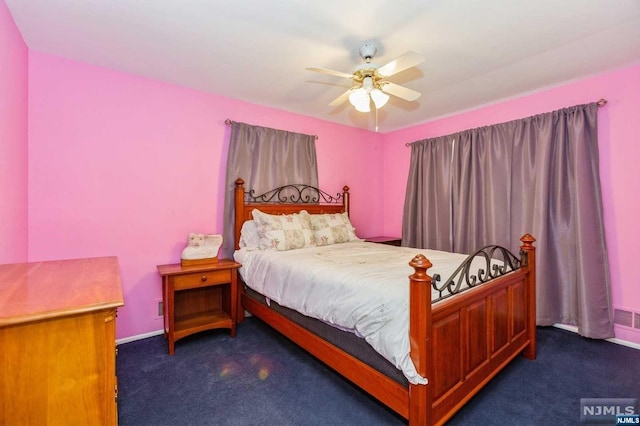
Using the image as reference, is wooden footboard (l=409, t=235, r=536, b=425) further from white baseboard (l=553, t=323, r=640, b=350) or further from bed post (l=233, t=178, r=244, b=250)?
bed post (l=233, t=178, r=244, b=250)

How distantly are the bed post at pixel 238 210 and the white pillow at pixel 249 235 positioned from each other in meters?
0.05

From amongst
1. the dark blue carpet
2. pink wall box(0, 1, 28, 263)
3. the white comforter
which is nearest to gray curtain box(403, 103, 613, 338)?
the dark blue carpet

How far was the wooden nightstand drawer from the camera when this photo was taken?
2.61 metres

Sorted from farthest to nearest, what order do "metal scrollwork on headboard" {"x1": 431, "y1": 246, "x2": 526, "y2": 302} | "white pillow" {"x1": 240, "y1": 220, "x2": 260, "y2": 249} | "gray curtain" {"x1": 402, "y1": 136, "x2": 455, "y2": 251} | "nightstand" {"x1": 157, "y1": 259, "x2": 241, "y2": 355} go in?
"gray curtain" {"x1": 402, "y1": 136, "x2": 455, "y2": 251}
"white pillow" {"x1": 240, "y1": 220, "x2": 260, "y2": 249}
"nightstand" {"x1": 157, "y1": 259, "x2": 241, "y2": 355}
"metal scrollwork on headboard" {"x1": 431, "y1": 246, "x2": 526, "y2": 302}

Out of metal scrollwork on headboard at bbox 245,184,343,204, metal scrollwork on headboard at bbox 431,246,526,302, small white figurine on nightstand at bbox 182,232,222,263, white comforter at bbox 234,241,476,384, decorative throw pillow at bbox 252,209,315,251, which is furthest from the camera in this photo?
metal scrollwork on headboard at bbox 245,184,343,204

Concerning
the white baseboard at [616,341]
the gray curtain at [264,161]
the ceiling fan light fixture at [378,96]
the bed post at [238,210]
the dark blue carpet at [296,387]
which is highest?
the ceiling fan light fixture at [378,96]

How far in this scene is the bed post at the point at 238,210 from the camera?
3.27m

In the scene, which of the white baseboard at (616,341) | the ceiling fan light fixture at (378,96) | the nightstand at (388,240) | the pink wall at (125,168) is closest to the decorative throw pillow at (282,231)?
the pink wall at (125,168)

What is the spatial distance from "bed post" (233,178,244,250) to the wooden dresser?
219cm

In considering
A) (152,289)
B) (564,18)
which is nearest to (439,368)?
(564,18)

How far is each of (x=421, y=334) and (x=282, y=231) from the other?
191 centimetres

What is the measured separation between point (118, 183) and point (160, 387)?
1.75 meters

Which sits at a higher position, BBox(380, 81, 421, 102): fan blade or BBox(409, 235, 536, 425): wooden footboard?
BBox(380, 81, 421, 102): fan blade

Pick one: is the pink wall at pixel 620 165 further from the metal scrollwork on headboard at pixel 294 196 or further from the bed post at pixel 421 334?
the metal scrollwork on headboard at pixel 294 196
